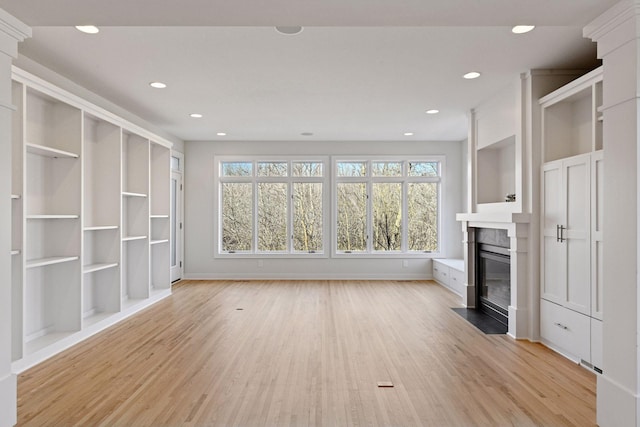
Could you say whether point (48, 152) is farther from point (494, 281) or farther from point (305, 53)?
point (494, 281)

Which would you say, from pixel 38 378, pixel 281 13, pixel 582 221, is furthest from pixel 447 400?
pixel 38 378

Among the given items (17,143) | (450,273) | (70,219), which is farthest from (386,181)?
(17,143)

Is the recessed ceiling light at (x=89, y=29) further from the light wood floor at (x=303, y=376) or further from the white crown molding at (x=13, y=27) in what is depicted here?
the light wood floor at (x=303, y=376)

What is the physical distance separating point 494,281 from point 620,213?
9.00 ft

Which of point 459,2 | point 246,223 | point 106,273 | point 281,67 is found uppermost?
point 281,67

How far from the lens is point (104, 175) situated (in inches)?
180

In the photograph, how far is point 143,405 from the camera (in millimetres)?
2529

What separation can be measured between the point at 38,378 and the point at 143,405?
3.57 ft

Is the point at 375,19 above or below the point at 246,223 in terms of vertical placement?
above

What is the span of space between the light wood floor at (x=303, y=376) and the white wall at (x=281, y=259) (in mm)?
2654

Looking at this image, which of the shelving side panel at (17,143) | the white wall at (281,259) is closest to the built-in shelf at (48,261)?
the shelving side panel at (17,143)

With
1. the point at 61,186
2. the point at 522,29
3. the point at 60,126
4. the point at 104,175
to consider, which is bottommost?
the point at 61,186

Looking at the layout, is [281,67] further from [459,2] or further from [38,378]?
[38,378]

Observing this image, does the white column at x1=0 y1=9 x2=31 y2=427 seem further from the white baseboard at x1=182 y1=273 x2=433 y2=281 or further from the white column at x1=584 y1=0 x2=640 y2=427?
the white baseboard at x1=182 y1=273 x2=433 y2=281
